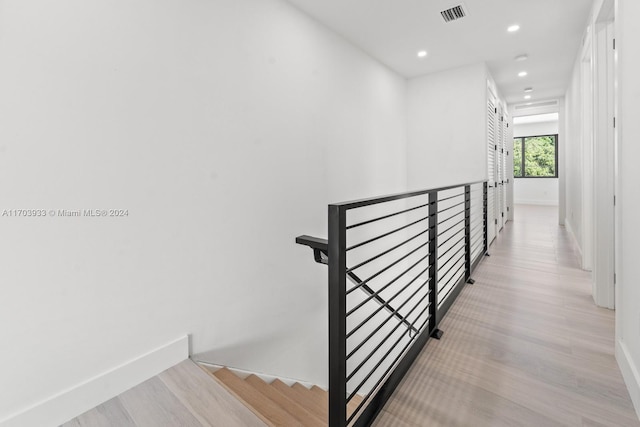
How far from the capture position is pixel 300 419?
1884 millimetres

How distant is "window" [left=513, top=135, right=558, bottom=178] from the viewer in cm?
1044

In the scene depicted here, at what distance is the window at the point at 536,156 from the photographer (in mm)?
10438

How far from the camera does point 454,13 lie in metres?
3.03

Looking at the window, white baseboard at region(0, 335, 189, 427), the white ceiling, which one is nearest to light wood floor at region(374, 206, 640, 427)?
white baseboard at region(0, 335, 189, 427)

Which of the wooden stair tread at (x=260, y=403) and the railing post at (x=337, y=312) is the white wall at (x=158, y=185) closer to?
the wooden stair tread at (x=260, y=403)

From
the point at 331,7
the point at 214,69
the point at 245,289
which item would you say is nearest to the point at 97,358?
the point at 245,289

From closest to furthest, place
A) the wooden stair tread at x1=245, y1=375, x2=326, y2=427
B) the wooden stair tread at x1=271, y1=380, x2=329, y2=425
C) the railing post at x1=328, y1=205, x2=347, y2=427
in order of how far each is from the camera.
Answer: the railing post at x1=328, y1=205, x2=347, y2=427 < the wooden stair tread at x1=245, y1=375, x2=326, y2=427 < the wooden stair tread at x1=271, y1=380, x2=329, y2=425

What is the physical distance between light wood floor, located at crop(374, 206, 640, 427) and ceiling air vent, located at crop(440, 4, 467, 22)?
2.56m

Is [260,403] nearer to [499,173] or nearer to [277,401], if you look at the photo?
[277,401]

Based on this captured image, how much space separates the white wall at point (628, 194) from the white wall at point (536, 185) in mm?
10373

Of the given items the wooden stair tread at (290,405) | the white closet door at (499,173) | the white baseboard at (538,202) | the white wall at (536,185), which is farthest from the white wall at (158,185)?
the white baseboard at (538,202)

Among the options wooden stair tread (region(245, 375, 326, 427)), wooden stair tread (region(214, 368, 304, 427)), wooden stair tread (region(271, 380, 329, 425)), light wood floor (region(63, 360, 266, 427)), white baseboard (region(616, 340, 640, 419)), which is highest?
white baseboard (region(616, 340, 640, 419))

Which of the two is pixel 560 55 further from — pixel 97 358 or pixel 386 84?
pixel 97 358

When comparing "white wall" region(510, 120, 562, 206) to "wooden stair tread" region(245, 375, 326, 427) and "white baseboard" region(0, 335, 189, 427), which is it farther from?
"white baseboard" region(0, 335, 189, 427)
